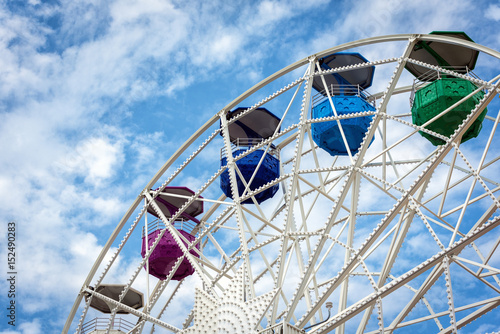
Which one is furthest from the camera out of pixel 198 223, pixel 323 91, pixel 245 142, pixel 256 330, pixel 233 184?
pixel 198 223

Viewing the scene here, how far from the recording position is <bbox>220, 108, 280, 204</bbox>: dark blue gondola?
2558 cm

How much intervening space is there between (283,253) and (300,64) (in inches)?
268

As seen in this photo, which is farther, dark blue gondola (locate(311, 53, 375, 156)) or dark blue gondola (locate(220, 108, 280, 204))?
dark blue gondola (locate(220, 108, 280, 204))

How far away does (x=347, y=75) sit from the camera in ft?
82.0

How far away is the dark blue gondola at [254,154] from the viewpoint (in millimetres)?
25578

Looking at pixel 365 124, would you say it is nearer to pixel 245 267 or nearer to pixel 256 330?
pixel 245 267

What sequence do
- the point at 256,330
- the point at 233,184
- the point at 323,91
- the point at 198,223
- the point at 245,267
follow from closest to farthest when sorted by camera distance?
the point at 256,330
the point at 245,267
the point at 233,184
the point at 323,91
the point at 198,223

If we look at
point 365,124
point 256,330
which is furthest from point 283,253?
point 365,124

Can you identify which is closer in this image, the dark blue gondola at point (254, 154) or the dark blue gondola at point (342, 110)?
the dark blue gondola at point (342, 110)

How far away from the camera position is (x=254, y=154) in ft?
85.7

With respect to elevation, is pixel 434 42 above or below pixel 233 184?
above

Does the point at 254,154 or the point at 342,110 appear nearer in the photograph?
the point at 342,110

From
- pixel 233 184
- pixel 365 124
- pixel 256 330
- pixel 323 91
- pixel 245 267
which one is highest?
pixel 323 91

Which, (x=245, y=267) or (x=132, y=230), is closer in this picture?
(x=245, y=267)
